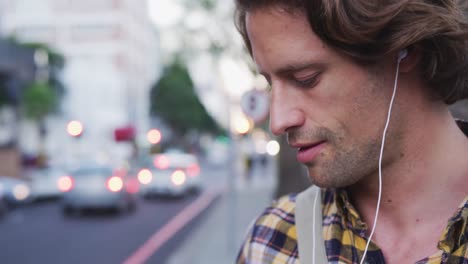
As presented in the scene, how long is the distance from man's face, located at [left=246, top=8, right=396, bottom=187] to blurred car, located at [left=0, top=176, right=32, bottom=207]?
17725mm

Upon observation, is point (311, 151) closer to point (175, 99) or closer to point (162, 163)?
point (162, 163)

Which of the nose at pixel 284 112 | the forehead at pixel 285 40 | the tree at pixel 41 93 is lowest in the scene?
the nose at pixel 284 112

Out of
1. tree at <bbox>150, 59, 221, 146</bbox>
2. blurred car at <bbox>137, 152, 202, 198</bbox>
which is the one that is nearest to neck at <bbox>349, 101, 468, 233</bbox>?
blurred car at <bbox>137, 152, 202, 198</bbox>

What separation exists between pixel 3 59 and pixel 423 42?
113ft

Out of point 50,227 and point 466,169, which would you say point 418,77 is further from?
point 50,227

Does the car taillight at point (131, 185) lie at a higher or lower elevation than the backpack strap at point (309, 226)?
A: lower

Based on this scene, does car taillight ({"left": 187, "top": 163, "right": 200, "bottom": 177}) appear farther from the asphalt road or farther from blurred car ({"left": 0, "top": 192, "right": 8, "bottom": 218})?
blurred car ({"left": 0, "top": 192, "right": 8, "bottom": 218})

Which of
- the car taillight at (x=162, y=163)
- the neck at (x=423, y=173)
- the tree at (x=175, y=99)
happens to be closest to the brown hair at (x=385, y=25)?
the neck at (x=423, y=173)

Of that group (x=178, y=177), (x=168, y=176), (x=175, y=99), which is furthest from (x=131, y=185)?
(x=175, y=99)

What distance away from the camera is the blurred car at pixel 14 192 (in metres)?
18.3

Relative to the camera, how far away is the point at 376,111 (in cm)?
145

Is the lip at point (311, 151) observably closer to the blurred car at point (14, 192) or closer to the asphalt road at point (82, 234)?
the asphalt road at point (82, 234)

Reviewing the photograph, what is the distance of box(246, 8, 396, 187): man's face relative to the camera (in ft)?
4.63

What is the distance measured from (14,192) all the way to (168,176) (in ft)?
17.3
